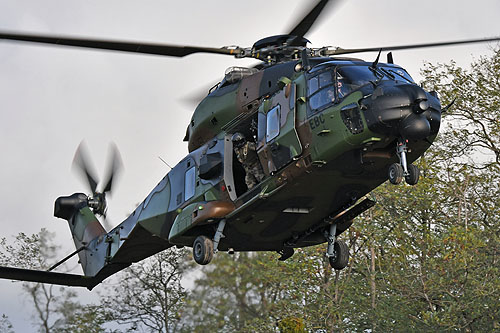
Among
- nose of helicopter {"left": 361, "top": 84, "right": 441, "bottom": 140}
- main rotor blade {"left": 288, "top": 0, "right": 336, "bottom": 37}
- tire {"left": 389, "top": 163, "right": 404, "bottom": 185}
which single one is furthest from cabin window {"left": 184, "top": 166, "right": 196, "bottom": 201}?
tire {"left": 389, "top": 163, "right": 404, "bottom": 185}

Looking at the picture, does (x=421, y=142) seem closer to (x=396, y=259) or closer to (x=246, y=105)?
(x=246, y=105)

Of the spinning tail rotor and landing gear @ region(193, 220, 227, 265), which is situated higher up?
the spinning tail rotor

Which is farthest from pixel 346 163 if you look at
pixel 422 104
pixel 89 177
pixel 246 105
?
pixel 89 177

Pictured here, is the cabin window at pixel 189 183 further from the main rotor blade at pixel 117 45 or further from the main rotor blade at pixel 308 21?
the main rotor blade at pixel 308 21

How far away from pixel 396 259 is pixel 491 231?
138 inches

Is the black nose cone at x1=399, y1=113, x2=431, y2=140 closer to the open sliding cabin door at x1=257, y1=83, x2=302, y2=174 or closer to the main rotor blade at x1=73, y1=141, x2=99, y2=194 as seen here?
the open sliding cabin door at x1=257, y1=83, x2=302, y2=174

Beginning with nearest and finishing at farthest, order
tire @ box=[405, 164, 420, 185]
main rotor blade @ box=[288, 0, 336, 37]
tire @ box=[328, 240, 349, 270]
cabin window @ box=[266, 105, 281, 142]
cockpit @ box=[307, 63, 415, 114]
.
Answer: tire @ box=[405, 164, 420, 185] < cockpit @ box=[307, 63, 415, 114] < cabin window @ box=[266, 105, 281, 142] < main rotor blade @ box=[288, 0, 336, 37] < tire @ box=[328, 240, 349, 270]

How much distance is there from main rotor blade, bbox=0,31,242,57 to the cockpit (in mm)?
2635

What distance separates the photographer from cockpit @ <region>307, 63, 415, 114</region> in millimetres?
11938

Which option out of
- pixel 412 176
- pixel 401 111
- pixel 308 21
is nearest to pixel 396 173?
pixel 412 176

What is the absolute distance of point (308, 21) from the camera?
13.5 m

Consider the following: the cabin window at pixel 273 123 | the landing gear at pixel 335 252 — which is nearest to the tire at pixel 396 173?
the cabin window at pixel 273 123

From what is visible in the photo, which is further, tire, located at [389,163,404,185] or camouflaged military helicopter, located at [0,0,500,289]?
camouflaged military helicopter, located at [0,0,500,289]

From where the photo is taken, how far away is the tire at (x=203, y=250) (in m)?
13.6
